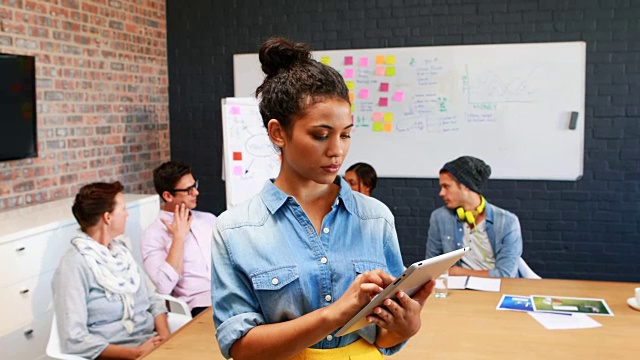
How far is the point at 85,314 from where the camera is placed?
2.70 m

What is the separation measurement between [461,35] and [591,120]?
3.93 ft

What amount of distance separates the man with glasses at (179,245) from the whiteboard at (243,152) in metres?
0.47

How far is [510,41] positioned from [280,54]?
→ 415 centimetres

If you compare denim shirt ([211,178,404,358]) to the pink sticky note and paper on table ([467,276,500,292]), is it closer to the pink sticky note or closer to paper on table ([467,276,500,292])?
paper on table ([467,276,500,292])

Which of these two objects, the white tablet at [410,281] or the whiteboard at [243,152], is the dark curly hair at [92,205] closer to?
the whiteboard at [243,152]

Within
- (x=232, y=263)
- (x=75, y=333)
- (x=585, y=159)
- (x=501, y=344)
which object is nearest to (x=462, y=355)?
(x=501, y=344)

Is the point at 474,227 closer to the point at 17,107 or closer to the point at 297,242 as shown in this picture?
the point at 297,242

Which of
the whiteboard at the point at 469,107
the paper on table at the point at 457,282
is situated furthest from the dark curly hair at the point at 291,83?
the whiteboard at the point at 469,107

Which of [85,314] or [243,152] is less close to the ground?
[243,152]

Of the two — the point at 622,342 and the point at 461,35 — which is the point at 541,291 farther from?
the point at 461,35

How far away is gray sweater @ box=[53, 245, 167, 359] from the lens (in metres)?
2.64

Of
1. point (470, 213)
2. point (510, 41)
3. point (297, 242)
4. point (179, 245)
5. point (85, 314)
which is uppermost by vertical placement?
point (510, 41)

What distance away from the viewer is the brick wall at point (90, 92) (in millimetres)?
4137

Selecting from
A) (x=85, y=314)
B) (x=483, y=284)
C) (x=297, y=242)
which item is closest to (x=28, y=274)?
(x=85, y=314)
